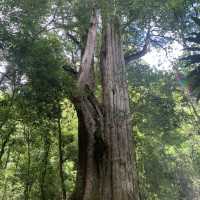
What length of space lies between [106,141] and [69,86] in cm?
116

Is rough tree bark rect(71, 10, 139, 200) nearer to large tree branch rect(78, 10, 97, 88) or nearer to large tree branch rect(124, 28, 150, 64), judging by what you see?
large tree branch rect(78, 10, 97, 88)

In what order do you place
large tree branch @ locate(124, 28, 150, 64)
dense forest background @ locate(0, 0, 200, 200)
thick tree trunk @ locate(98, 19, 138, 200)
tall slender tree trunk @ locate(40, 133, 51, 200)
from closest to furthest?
dense forest background @ locate(0, 0, 200, 200), thick tree trunk @ locate(98, 19, 138, 200), large tree branch @ locate(124, 28, 150, 64), tall slender tree trunk @ locate(40, 133, 51, 200)

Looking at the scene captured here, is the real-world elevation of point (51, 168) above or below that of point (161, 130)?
below

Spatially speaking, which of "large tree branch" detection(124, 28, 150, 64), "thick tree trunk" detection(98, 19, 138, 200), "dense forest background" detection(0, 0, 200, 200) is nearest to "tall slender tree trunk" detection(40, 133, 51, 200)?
"dense forest background" detection(0, 0, 200, 200)

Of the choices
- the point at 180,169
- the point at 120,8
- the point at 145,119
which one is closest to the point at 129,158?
the point at 120,8

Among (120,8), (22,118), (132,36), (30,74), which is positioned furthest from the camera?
(132,36)

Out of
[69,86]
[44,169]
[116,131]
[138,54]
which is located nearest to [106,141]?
[116,131]

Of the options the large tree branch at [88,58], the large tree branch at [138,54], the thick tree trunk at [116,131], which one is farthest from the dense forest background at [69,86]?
the thick tree trunk at [116,131]

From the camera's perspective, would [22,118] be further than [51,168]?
No

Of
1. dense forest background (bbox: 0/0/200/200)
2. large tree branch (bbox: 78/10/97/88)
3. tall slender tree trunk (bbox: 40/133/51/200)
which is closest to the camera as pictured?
dense forest background (bbox: 0/0/200/200)

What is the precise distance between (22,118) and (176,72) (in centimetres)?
576

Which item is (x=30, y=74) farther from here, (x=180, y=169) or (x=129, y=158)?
(x=180, y=169)

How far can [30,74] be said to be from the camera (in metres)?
5.17

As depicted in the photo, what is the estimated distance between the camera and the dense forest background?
526 cm
